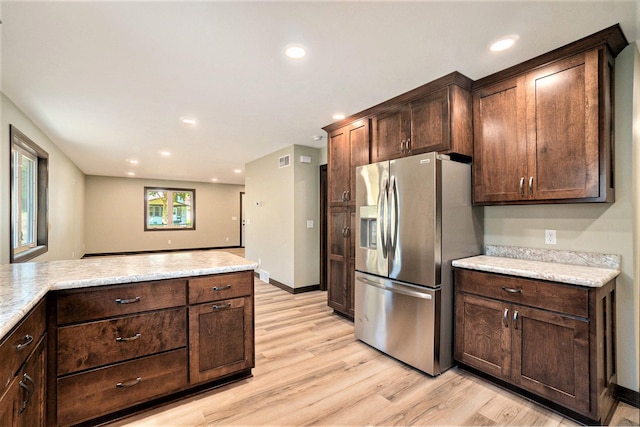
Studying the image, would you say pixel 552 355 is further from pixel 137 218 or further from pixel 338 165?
pixel 137 218

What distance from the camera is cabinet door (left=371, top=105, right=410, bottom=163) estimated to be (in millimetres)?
2898

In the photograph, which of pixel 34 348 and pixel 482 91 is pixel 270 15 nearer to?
pixel 482 91

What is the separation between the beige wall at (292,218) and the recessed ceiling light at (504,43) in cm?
322

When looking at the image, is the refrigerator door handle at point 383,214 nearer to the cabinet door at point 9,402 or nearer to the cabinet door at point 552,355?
the cabinet door at point 552,355

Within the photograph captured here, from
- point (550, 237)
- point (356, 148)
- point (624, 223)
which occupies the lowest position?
point (550, 237)

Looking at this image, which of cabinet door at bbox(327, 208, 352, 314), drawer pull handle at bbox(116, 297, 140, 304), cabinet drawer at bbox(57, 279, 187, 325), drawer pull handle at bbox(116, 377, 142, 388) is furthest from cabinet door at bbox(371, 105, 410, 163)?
drawer pull handle at bbox(116, 377, 142, 388)

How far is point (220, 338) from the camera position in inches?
85.3

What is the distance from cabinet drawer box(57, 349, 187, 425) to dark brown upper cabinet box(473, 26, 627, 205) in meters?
2.75

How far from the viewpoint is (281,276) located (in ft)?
17.0

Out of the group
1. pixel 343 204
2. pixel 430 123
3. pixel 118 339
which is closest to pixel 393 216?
pixel 430 123

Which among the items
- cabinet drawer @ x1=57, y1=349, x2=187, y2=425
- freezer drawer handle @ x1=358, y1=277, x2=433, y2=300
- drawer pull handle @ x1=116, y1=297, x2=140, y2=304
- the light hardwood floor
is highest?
drawer pull handle @ x1=116, y1=297, x2=140, y2=304

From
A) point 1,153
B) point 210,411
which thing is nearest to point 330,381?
point 210,411

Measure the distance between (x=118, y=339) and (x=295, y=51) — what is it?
2.23 meters

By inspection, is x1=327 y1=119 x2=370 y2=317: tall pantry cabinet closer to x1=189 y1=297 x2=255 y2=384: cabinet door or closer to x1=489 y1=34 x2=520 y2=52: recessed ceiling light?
x1=489 y1=34 x2=520 y2=52: recessed ceiling light
